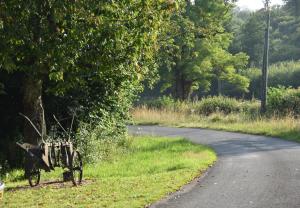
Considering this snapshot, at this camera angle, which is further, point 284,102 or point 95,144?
point 284,102

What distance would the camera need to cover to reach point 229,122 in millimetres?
32344

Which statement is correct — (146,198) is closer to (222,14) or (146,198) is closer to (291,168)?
(291,168)

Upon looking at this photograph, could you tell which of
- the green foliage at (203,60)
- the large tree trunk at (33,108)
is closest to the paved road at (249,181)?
the large tree trunk at (33,108)

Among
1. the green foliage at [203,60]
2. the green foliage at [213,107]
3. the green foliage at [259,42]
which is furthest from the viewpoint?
the green foliage at [259,42]

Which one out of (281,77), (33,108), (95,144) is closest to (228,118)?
(95,144)

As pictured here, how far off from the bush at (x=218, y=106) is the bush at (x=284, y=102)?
242 inches

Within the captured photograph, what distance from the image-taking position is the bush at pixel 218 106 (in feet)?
129

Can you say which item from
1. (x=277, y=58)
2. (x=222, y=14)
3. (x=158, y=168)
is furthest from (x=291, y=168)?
(x=277, y=58)

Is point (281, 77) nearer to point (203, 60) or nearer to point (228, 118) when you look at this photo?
point (203, 60)

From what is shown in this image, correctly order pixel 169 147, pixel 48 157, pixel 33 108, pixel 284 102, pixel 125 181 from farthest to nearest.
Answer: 1. pixel 284 102
2. pixel 169 147
3. pixel 33 108
4. pixel 125 181
5. pixel 48 157

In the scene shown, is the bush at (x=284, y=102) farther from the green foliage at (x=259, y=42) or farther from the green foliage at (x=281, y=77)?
the green foliage at (x=259, y=42)

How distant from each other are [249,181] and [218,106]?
2867 cm

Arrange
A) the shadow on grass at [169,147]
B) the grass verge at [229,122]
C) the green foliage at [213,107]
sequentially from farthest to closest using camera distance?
the green foliage at [213,107]
the grass verge at [229,122]
the shadow on grass at [169,147]

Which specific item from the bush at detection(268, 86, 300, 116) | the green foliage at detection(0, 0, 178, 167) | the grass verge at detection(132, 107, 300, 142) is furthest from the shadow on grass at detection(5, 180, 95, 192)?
the bush at detection(268, 86, 300, 116)
